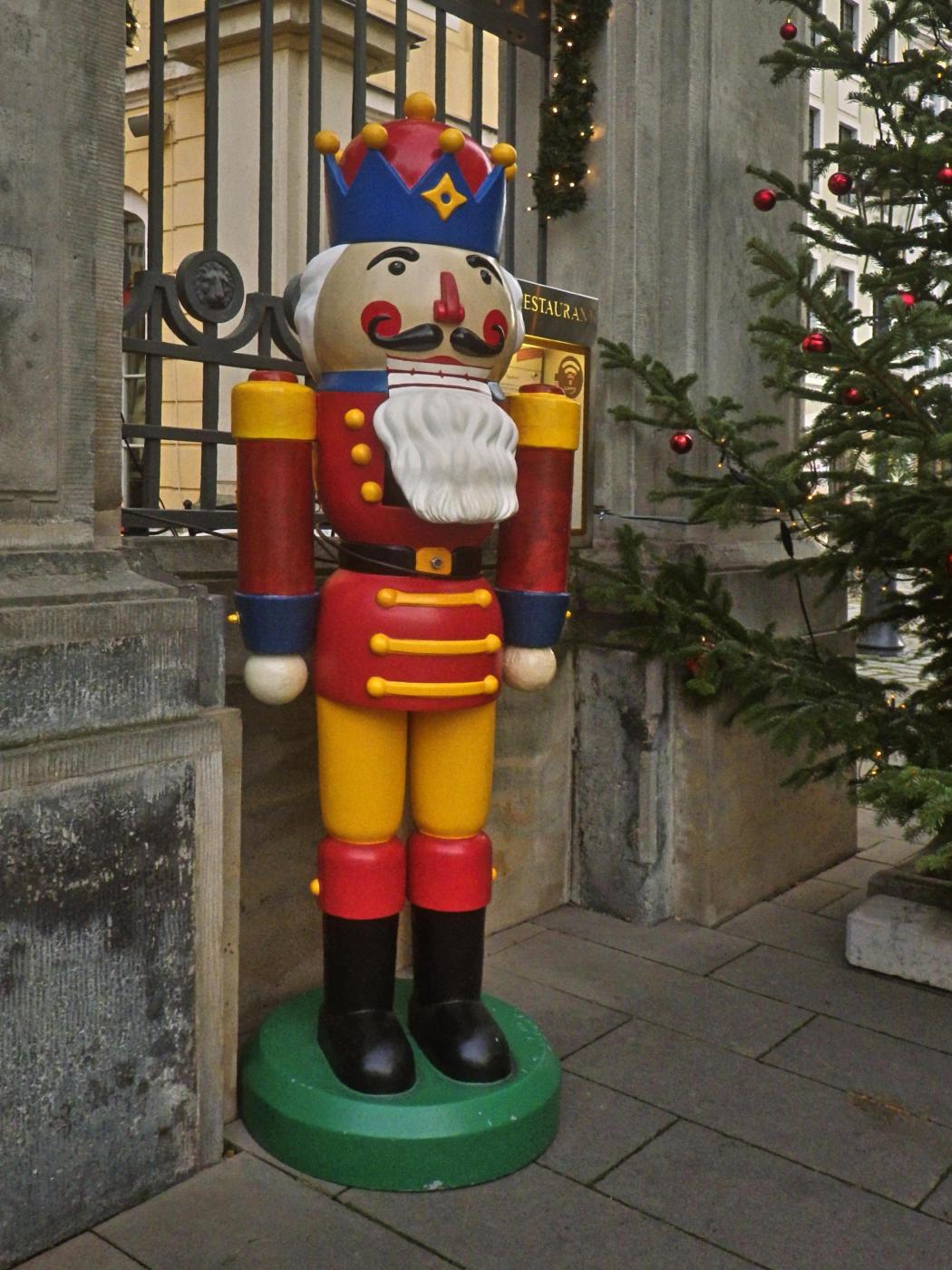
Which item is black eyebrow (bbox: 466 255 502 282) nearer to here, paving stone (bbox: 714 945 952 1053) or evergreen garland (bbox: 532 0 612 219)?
evergreen garland (bbox: 532 0 612 219)

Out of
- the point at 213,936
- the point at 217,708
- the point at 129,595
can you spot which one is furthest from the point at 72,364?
the point at 213,936

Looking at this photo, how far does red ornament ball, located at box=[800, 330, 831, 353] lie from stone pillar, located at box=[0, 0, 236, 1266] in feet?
6.43

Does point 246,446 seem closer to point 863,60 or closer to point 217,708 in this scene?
point 217,708

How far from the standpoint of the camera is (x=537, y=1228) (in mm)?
2715

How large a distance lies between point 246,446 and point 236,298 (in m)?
0.97

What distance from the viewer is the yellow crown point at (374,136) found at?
2.88 meters

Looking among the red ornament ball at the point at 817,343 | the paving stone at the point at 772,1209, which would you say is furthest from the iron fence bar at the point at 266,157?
the paving stone at the point at 772,1209

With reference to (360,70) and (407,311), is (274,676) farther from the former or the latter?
(360,70)

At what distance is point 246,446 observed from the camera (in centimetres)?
292

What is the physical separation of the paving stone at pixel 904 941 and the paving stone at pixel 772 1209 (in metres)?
1.37

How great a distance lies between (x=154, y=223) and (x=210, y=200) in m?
0.23

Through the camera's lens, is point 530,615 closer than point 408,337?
No

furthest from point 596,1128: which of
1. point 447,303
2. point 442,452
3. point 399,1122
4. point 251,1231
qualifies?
point 447,303

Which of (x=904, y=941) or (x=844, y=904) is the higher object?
(x=904, y=941)
